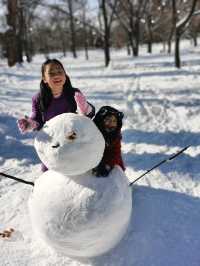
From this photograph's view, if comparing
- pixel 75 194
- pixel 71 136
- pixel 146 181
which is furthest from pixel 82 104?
pixel 146 181

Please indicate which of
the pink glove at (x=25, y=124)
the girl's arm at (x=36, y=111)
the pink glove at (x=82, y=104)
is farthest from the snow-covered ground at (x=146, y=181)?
the pink glove at (x=25, y=124)

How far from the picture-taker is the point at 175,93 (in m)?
10.5

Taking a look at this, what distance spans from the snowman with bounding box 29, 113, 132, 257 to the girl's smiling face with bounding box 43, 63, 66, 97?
0.75m

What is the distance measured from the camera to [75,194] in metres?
2.90

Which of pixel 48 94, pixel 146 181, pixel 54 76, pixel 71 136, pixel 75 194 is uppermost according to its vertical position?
pixel 54 76

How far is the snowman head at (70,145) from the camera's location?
276 cm

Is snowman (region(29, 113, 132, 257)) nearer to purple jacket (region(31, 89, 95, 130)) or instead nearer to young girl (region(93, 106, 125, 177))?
young girl (region(93, 106, 125, 177))

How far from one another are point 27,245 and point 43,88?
4.79 ft

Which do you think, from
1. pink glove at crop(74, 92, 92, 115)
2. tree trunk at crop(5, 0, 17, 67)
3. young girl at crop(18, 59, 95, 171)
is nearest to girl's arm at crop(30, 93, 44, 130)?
young girl at crop(18, 59, 95, 171)

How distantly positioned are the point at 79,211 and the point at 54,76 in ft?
4.31

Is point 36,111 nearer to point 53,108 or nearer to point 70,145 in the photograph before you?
point 53,108

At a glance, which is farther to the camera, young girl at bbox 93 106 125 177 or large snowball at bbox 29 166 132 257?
young girl at bbox 93 106 125 177

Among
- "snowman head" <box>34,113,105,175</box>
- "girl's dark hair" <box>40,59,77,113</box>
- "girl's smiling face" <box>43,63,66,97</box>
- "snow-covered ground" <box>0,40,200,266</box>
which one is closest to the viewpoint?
"snowman head" <box>34,113,105,175</box>

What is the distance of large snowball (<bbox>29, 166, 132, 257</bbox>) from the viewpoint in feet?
9.39
